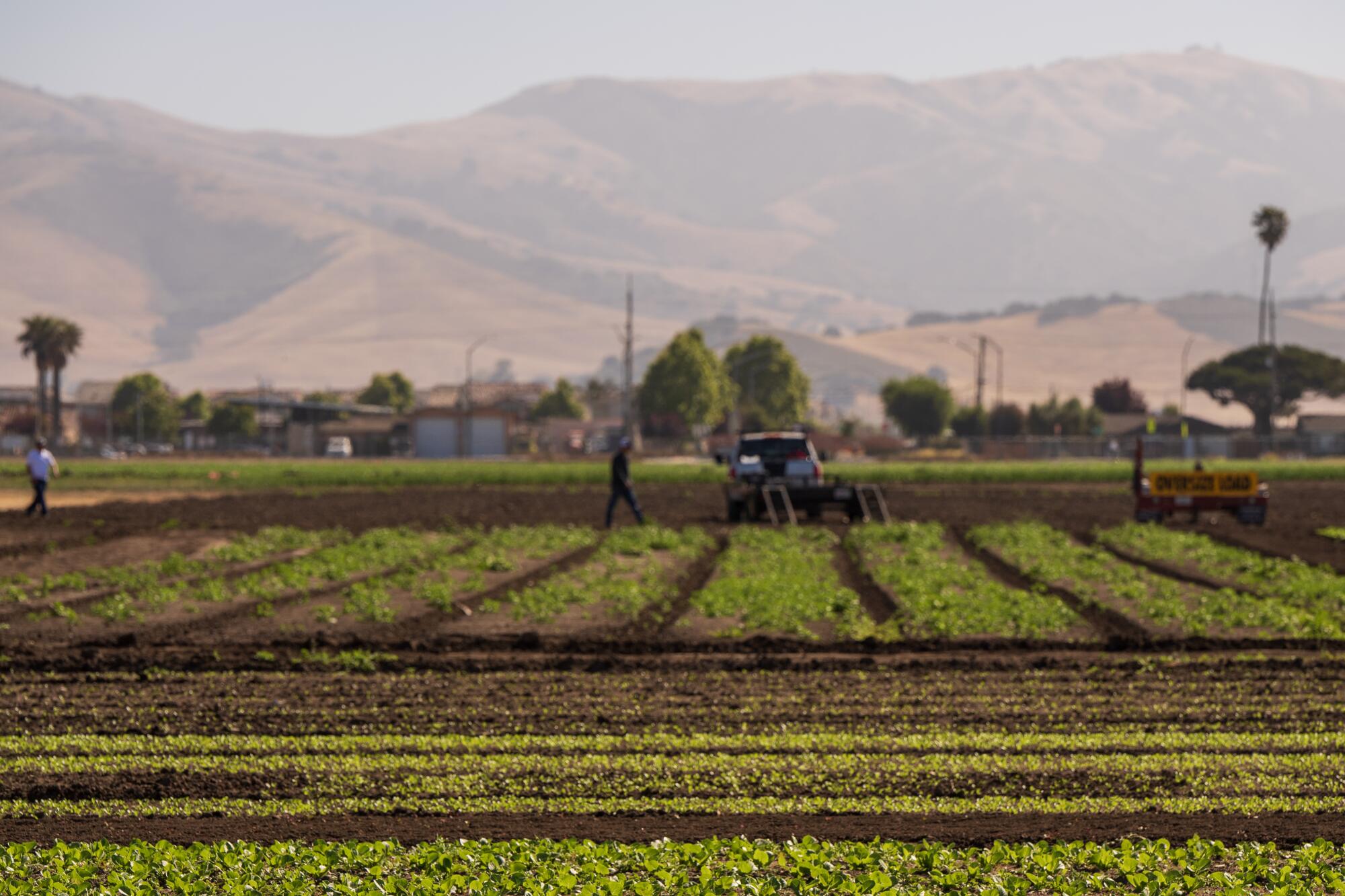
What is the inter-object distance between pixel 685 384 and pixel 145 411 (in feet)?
207

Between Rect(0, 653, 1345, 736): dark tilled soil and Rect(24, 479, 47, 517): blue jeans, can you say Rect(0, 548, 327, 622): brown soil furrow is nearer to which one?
Rect(0, 653, 1345, 736): dark tilled soil

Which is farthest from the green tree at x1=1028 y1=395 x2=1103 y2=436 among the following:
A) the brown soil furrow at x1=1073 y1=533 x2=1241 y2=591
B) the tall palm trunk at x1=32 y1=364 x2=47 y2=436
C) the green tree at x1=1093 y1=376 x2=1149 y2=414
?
the brown soil furrow at x1=1073 y1=533 x2=1241 y2=591

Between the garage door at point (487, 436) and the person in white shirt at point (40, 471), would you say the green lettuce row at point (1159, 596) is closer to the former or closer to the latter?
the person in white shirt at point (40, 471)

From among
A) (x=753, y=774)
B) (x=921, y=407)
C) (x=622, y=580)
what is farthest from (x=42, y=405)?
(x=753, y=774)

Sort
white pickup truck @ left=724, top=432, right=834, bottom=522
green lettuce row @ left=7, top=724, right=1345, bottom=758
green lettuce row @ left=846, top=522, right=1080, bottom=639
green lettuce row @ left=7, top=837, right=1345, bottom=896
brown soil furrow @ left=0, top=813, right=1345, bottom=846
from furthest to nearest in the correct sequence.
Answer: white pickup truck @ left=724, top=432, right=834, bottom=522 → green lettuce row @ left=846, top=522, right=1080, bottom=639 → green lettuce row @ left=7, top=724, right=1345, bottom=758 → brown soil furrow @ left=0, top=813, right=1345, bottom=846 → green lettuce row @ left=7, top=837, right=1345, bottom=896

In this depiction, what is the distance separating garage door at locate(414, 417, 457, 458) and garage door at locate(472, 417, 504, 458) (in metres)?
1.56

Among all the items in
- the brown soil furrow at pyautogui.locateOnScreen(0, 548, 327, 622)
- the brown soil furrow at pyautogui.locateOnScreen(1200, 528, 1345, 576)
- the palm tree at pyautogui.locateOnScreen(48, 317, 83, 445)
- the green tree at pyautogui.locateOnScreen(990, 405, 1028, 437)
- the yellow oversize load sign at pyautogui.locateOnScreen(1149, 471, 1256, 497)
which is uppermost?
the palm tree at pyautogui.locateOnScreen(48, 317, 83, 445)

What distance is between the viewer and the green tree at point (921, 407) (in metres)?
170

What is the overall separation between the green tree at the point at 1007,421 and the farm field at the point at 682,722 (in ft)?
410

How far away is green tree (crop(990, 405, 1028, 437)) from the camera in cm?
15312

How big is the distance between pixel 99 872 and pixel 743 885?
370 centimetres

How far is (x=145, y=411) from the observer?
581ft

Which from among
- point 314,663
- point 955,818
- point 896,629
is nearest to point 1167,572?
point 896,629

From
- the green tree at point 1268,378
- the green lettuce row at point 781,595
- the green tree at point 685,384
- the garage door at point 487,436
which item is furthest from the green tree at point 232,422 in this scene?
the green lettuce row at point 781,595
